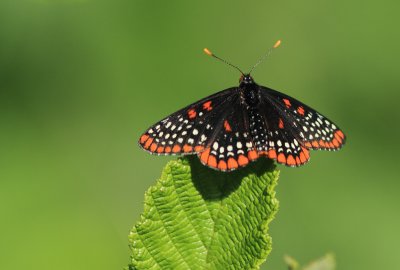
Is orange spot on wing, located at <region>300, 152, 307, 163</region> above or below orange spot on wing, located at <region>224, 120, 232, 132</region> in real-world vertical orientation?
below

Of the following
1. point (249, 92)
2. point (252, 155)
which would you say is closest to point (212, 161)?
point (252, 155)

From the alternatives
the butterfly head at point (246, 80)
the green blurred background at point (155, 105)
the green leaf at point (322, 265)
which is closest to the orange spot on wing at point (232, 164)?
the green leaf at point (322, 265)

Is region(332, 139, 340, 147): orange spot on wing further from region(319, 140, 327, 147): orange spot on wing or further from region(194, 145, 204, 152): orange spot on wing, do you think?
region(194, 145, 204, 152): orange spot on wing

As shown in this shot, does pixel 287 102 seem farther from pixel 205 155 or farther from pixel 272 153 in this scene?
pixel 205 155

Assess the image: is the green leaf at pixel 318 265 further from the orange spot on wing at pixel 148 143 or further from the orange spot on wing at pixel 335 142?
the orange spot on wing at pixel 335 142

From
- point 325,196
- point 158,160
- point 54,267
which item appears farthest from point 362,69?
point 54,267

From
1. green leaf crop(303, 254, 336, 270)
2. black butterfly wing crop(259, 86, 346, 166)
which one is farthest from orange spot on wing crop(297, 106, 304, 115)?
green leaf crop(303, 254, 336, 270)
